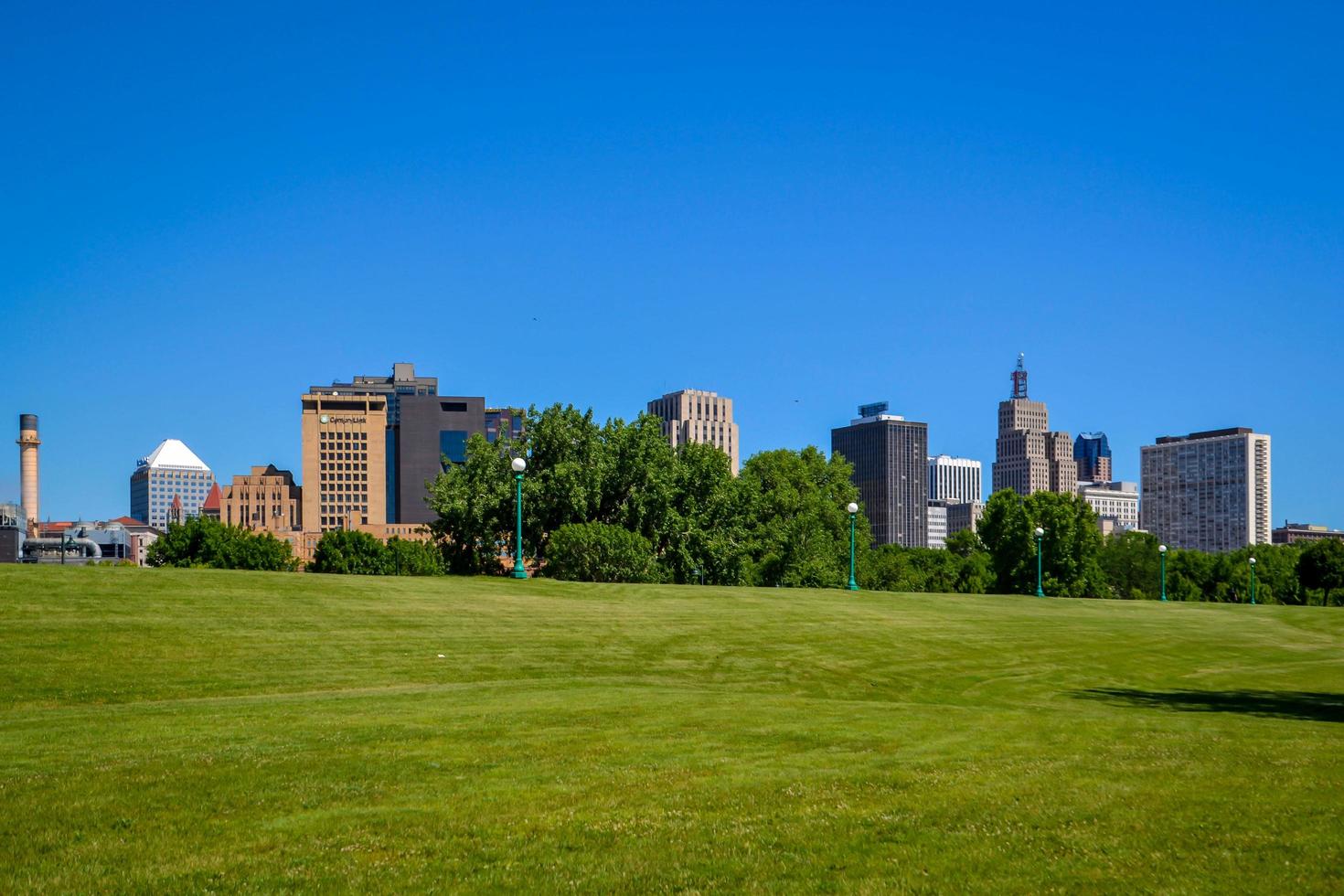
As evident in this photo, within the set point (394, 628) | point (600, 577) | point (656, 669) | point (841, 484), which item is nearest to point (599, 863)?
point (656, 669)

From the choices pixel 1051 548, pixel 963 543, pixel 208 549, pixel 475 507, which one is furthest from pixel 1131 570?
pixel 208 549

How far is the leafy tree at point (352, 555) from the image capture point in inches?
4769

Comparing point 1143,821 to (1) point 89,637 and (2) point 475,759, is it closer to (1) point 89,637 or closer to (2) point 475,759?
(2) point 475,759

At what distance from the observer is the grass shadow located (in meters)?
25.5

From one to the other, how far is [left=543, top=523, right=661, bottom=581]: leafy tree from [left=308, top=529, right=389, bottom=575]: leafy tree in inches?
2277

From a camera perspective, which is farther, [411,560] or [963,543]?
[963,543]

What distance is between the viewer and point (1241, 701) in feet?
92.2

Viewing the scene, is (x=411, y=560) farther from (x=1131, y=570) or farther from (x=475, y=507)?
(x=1131, y=570)

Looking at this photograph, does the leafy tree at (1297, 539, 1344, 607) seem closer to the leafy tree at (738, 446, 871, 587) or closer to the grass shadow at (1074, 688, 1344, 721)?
the leafy tree at (738, 446, 871, 587)

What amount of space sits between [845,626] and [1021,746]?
75.4 feet

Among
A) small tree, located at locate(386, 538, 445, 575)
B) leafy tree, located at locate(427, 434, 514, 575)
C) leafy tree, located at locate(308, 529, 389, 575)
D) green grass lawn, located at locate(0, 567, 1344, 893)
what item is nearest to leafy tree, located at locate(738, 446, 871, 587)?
leafy tree, located at locate(427, 434, 514, 575)

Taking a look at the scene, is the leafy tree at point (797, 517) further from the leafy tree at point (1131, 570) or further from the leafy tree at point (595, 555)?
the leafy tree at point (1131, 570)

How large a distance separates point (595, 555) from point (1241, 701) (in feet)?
137

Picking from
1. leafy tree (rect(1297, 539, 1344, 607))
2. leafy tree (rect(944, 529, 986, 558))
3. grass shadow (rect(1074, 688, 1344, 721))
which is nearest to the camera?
grass shadow (rect(1074, 688, 1344, 721))
